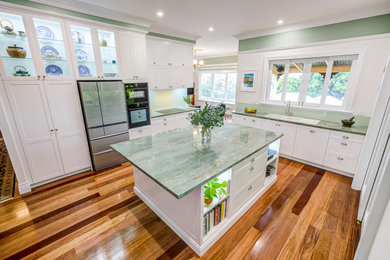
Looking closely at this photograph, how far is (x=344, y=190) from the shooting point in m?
2.60

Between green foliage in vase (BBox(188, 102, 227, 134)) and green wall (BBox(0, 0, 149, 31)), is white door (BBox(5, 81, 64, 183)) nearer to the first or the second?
green wall (BBox(0, 0, 149, 31))

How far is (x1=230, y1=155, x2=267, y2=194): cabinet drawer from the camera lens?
1.83 meters

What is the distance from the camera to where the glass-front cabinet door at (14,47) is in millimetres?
2184

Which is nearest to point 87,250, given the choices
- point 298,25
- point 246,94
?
point 246,94

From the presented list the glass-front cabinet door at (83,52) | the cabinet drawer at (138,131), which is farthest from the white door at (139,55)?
the cabinet drawer at (138,131)

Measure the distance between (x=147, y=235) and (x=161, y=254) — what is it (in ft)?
0.95

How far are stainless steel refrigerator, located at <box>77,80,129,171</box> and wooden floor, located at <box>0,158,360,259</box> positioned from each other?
0.64 metres

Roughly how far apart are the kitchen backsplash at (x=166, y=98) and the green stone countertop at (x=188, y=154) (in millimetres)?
2245

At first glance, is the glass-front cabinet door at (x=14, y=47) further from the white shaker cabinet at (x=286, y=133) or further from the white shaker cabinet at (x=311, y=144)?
the white shaker cabinet at (x=311, y=144)

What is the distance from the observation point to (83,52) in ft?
9.16

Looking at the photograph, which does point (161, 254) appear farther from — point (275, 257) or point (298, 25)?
point (298, 25)

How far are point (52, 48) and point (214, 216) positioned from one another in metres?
3.30

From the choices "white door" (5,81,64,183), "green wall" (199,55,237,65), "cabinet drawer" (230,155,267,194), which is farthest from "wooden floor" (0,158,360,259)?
"green wall" (199,55,237,65)

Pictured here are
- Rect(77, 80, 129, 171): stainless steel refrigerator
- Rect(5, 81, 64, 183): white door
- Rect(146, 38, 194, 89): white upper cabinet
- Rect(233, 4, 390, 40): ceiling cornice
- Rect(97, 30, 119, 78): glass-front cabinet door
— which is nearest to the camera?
Rect(5, 81, 64, 183): white door
